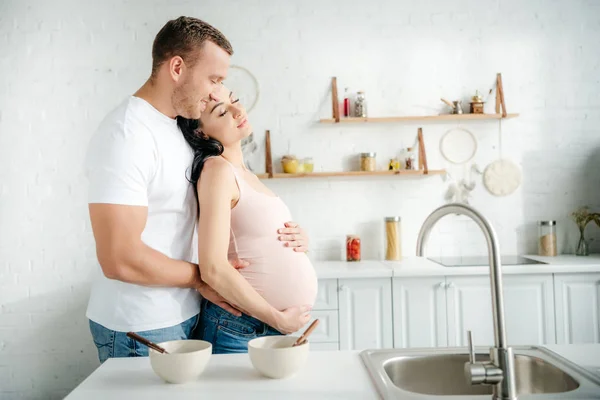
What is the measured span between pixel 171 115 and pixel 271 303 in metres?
0.66

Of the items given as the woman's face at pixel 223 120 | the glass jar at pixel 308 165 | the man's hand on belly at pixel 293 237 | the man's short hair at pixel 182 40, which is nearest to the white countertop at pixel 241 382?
the man's hand on belly at pixel 293 237

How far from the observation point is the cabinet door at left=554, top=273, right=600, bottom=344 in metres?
3.06

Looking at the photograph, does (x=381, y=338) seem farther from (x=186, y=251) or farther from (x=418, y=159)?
(x=186, y=251)

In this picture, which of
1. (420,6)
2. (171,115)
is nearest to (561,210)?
(420,6)

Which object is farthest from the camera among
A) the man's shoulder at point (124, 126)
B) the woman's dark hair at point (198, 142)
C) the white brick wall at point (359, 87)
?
the white brick wall at point (359, 87)

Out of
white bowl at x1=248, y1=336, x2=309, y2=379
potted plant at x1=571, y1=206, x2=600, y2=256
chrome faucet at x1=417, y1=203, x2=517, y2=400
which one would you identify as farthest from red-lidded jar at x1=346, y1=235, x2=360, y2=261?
chrome faucet at x1=417, y1=203, x2=517, y2=400

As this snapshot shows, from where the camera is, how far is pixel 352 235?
3523 millimetres

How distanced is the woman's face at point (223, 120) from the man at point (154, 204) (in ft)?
0.16

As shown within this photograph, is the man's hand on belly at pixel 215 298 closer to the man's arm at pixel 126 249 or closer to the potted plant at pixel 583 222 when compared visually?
the man's arm at pixel 126 249

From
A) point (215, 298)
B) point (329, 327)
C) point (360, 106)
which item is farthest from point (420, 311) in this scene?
point (215, 298)

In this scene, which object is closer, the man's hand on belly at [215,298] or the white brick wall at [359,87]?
the man's hand on belly at [215,298]

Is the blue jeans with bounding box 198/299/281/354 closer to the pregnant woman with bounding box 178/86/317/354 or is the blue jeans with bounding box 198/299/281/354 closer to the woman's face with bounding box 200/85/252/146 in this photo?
the pregnant woman with bounding box 178/86/317/354

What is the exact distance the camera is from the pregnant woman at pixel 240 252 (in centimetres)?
145

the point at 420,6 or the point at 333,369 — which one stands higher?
the point at 420,6
